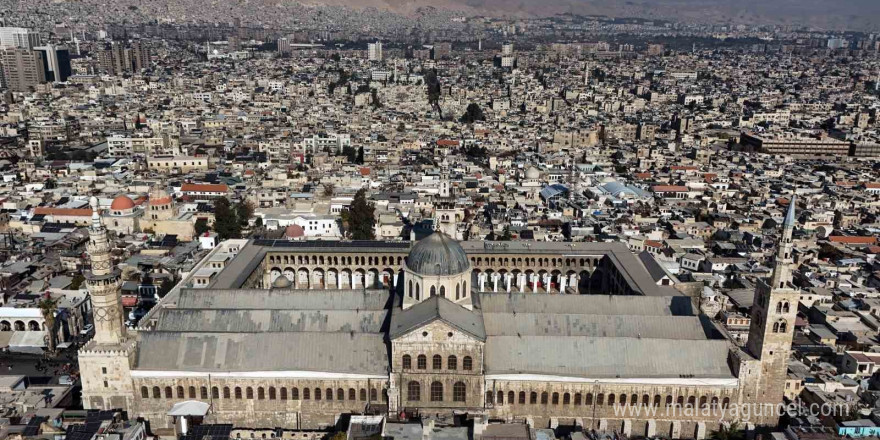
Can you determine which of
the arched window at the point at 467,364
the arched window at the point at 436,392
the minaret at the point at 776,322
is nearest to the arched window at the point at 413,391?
the arched window at the point at 436,392

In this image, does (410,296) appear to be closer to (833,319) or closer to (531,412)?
(531,412)

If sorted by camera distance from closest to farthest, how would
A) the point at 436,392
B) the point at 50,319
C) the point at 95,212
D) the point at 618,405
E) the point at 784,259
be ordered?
the point at 784,259
the point at 95,212
the point at 436,392
the point at 618,405
the point at 50,319

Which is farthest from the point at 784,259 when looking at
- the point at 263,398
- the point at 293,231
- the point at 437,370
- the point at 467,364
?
the point at 293,231

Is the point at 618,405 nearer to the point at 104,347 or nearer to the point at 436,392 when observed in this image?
the point at 436,392

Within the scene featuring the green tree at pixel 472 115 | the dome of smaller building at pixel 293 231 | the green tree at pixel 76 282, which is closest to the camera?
the green tree at pixel 76 282

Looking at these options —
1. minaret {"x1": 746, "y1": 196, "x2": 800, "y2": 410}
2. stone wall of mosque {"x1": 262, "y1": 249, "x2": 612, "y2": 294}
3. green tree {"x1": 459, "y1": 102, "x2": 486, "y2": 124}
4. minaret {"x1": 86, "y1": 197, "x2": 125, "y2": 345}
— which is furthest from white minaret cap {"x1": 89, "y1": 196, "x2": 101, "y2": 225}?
green tree {"x1": 459, "y1": 102, "x2": 486, "y2": 124}

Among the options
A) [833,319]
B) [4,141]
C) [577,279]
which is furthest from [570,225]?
[4,141]

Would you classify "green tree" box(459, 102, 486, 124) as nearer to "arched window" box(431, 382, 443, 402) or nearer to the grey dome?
the grey dome

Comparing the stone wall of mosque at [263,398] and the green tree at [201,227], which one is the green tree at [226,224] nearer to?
the green tree at [201,227]
